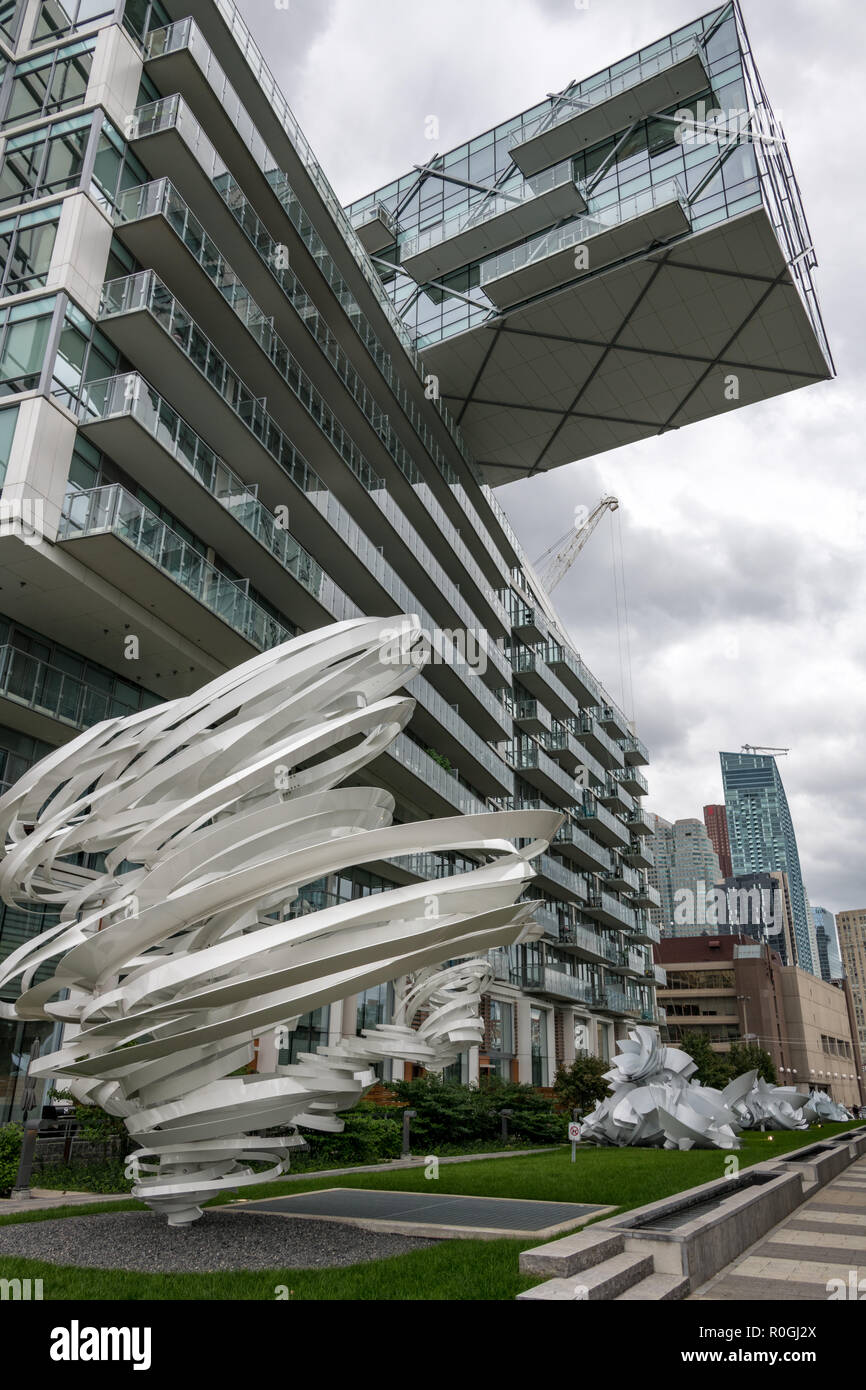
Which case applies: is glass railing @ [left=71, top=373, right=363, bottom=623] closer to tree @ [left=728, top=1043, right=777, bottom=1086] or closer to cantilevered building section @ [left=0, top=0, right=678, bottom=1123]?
cantilevered building section @ [left=0, top=0, right=678, bottom=1123]

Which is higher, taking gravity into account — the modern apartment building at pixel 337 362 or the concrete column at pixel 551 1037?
the modern apartment building at pixel 337 362

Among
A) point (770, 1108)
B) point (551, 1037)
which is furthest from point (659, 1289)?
point (551, 1037)

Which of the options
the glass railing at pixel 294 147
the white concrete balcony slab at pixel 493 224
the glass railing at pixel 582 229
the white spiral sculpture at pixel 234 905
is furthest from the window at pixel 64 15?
the white spiral sculpture at pixel 234 905

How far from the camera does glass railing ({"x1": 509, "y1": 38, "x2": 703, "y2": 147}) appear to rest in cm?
3603

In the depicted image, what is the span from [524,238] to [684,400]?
9.33 m

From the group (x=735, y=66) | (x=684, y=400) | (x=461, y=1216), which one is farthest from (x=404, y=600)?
(x=461, y=1216)

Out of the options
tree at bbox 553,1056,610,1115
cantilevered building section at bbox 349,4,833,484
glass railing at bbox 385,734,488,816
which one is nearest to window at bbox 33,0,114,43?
cantilevered building section at bbox 349,4,833,484

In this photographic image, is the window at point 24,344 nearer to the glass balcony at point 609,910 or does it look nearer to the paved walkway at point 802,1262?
the paved walkway at point 802,1262

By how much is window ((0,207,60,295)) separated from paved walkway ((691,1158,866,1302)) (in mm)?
21691

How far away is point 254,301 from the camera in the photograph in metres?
26.8

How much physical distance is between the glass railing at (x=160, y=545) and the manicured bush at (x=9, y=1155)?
1073 centimetres

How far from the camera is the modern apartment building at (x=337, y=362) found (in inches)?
819

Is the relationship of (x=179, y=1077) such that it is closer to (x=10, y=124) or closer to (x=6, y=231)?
(x=6, y=231)

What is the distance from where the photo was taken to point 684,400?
4069 centimetres
